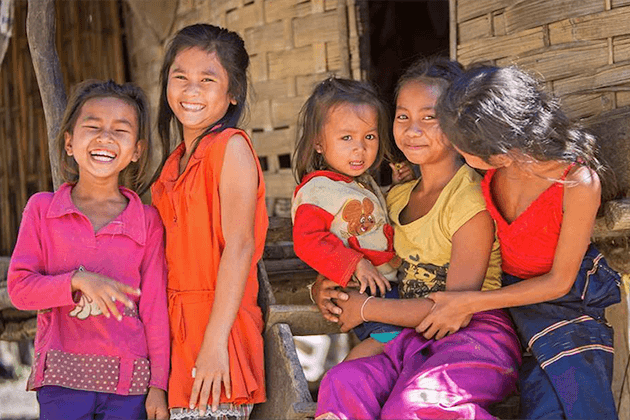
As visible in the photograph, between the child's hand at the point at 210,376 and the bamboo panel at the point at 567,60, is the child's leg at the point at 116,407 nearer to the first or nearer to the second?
the child's hand at the point at 210,376

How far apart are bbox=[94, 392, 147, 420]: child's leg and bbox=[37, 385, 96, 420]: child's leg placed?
0.02 m

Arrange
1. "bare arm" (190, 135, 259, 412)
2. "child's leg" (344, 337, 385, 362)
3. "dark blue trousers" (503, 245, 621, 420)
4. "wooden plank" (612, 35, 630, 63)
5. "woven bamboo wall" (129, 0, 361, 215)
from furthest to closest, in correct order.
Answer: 1. "woven bamboo wall" (129, 0, 361, 215)
2. "wooden plank" (612, 35, 630, 63)
3. "child's leg" (344, 337, 385, 362)
4. "bare arm" (190, 135, 259, 412)
5. "dark blue trousers" (503, 245, 621, 420)

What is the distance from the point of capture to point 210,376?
2.68 m

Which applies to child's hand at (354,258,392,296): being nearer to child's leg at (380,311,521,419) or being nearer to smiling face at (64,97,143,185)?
child's leg at (380,311,521,419)

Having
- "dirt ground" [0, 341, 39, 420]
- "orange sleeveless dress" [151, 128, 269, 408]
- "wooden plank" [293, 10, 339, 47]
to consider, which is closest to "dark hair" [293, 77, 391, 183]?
"orange sleeveless dress" [151, 128, 269, 408]

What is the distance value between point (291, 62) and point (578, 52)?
2.33 metres

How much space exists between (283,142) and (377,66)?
7.16ft

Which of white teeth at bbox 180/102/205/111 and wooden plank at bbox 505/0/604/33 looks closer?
white teeth at bbox 180/102/205/111

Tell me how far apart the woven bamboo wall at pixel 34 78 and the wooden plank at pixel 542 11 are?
468 cm

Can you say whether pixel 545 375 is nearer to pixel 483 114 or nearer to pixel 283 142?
pixel 483 114

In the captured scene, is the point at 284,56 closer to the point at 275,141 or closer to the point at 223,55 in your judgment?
the point at 275,141

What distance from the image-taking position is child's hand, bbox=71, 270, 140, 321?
8.30 ft

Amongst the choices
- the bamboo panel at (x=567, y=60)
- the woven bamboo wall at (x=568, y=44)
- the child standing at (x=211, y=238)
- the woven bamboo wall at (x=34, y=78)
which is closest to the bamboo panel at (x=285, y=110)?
the woven bamboo wall at (x=568, y=44)

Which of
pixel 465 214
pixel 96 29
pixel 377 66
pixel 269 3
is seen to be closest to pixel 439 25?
pixel 377 66
